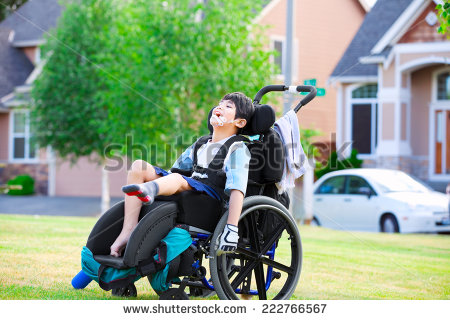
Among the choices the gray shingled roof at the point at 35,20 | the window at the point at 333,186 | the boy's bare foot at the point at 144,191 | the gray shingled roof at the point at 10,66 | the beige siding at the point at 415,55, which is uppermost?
the gray shingled roof at the point at 35,20

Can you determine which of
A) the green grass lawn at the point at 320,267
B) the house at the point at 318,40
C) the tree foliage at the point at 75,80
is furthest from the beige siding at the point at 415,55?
the green grass lawn at the point at 320,267

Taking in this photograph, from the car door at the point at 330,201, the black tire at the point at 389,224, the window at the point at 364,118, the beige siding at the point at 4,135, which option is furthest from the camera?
the beige siding at the point at 4,135

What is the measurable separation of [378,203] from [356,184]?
0.69 metres

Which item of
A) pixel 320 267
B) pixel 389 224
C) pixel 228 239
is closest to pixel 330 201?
pixel 389 224

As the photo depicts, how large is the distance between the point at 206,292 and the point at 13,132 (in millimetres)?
19725

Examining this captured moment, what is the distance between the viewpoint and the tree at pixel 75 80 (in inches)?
717

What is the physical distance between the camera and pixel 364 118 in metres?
17.8

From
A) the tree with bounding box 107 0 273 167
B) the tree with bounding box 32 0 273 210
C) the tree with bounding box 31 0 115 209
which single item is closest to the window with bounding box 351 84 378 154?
the tree with bounding box 32 0 273 210

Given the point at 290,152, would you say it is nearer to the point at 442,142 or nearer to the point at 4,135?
the point at 442,142

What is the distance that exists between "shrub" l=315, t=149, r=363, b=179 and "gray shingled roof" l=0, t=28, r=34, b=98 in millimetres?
11294

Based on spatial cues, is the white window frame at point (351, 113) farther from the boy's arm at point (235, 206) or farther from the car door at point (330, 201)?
the boy's arm at point (235, 206)

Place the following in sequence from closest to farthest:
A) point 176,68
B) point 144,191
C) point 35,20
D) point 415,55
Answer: point 144,191, point 176,68, point 415,55, point 35,20
